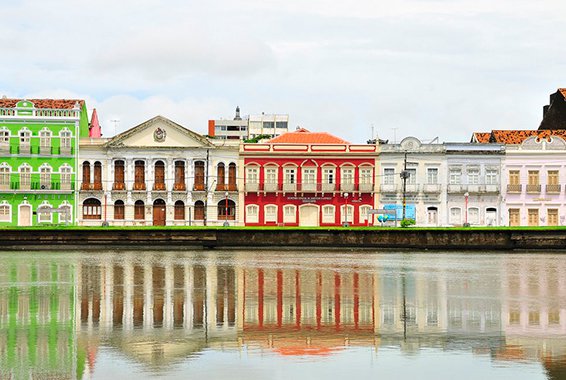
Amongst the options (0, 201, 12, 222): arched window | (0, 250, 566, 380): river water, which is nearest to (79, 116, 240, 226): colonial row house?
(0, 201, 12, 222): arched window

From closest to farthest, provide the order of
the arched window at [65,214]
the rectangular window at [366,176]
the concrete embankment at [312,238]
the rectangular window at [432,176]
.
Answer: the concrete embankment at [312,238]
the arched window at [65,214]
the rectangular window at [432,176]
the rectangular window at [366,176]

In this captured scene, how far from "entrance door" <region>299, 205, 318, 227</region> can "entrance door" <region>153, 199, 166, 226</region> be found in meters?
10.2

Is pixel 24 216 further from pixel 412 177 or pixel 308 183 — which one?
pixel 412 177

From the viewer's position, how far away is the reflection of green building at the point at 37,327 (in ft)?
47.9

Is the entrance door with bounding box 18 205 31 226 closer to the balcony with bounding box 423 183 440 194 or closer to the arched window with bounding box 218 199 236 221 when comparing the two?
the arched window with bounding box 218 199 236 221

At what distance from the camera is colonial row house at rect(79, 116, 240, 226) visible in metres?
69.1

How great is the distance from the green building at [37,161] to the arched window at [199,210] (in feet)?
29.0

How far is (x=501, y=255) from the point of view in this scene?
49.6 meters

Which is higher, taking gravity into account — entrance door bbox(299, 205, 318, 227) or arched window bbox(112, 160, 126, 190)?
arched window bbox(112, 160, 126, 190)

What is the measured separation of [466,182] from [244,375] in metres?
57.8

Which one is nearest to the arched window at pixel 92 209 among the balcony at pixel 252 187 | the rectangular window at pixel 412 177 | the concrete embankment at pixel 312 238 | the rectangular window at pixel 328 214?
the balcony at pixel 252 187

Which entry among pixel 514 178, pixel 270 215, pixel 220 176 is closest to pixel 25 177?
pixel 220 176

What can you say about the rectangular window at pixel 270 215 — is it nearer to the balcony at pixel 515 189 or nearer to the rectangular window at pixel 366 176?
the rectangular window at pixel 366 176

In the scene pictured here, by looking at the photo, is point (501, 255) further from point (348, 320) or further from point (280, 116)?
point (280, 116)
